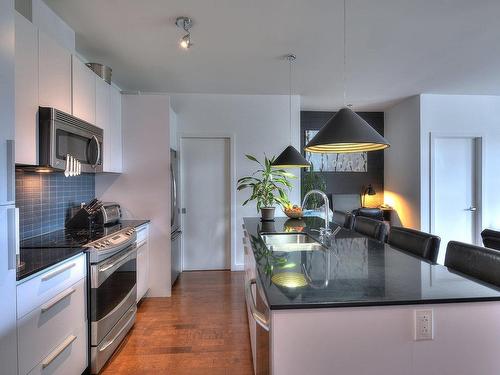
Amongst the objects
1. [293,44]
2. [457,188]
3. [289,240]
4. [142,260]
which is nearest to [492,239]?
[289,240]

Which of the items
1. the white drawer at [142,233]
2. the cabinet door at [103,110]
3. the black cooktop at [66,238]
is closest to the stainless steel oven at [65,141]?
the cabinet door at [103,110]

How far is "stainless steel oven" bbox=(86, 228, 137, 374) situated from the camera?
1.99m

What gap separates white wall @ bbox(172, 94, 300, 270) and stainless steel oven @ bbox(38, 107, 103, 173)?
75.9 inches

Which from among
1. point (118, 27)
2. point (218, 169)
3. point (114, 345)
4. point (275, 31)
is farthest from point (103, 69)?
point (114, 345)

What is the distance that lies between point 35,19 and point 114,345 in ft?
7.99

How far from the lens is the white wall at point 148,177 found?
333 centimetres

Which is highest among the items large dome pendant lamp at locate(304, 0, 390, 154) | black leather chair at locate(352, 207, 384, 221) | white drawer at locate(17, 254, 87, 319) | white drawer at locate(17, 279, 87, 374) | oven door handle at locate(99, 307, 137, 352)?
large dome pendant lamp at locate(304, 0, 390, 154)

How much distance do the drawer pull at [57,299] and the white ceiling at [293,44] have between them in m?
2.02

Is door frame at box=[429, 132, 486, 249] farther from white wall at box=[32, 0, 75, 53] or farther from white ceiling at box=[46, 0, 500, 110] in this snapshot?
white wall at box=[32, 0, 75, 53]

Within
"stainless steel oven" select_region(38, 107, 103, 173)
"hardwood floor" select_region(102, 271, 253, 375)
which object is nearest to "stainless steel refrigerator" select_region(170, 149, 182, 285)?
"hardwood floor" select_region(102, 271, 253, 375)

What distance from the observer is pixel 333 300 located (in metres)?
1.02

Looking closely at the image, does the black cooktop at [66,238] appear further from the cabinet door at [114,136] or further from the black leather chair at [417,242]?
the black leather chair at [417,242]

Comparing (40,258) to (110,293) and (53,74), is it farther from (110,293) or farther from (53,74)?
(53,74)

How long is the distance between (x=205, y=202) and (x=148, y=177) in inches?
49.4
